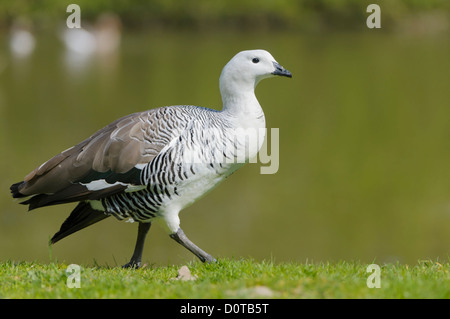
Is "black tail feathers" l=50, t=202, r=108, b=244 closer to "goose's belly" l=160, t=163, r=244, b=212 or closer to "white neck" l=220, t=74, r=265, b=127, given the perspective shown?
"goose's belly" l=160, t=163, r=244, b=212

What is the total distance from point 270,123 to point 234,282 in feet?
70.3

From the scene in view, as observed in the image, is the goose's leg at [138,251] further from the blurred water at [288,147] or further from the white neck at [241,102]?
the blurred water at [288,147]

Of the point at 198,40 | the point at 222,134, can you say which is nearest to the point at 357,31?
the point at 198,40

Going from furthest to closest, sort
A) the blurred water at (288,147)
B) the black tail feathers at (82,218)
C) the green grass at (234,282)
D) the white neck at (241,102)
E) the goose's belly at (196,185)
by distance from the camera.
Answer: the blurred water at (288,147) < the black tail feathers at (82,218) < the white neck at (241,102) < the goose's belly at (196,185) < the green grass at (234,282)

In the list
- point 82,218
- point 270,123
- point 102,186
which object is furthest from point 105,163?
point 270,123

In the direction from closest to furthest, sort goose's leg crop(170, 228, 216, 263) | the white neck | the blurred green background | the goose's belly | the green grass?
the green grass
the goose's belly
goose's leg crop(170, 228, 216, 263)
the white neck
the blurred green background

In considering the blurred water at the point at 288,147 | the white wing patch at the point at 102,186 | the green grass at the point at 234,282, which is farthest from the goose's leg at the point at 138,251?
the blurred water at the point at 288,147

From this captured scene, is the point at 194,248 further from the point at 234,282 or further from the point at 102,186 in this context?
the point at 234,282

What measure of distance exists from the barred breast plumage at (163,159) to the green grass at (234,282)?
0.79 m

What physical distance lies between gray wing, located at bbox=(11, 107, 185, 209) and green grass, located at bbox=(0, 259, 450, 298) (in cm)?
89

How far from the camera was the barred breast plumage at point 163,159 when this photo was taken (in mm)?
7207

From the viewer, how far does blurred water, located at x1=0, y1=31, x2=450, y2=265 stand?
16.6 meters

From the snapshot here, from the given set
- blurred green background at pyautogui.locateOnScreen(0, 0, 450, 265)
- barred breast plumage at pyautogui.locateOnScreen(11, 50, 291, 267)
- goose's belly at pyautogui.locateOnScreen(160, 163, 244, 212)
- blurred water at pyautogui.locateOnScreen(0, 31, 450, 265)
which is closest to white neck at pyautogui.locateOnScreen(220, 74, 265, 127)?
barred breast plumage at pyautogui.locateOnScreen(11, 50, 291, 267)

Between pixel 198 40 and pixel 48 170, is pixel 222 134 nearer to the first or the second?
pixel 48 170
